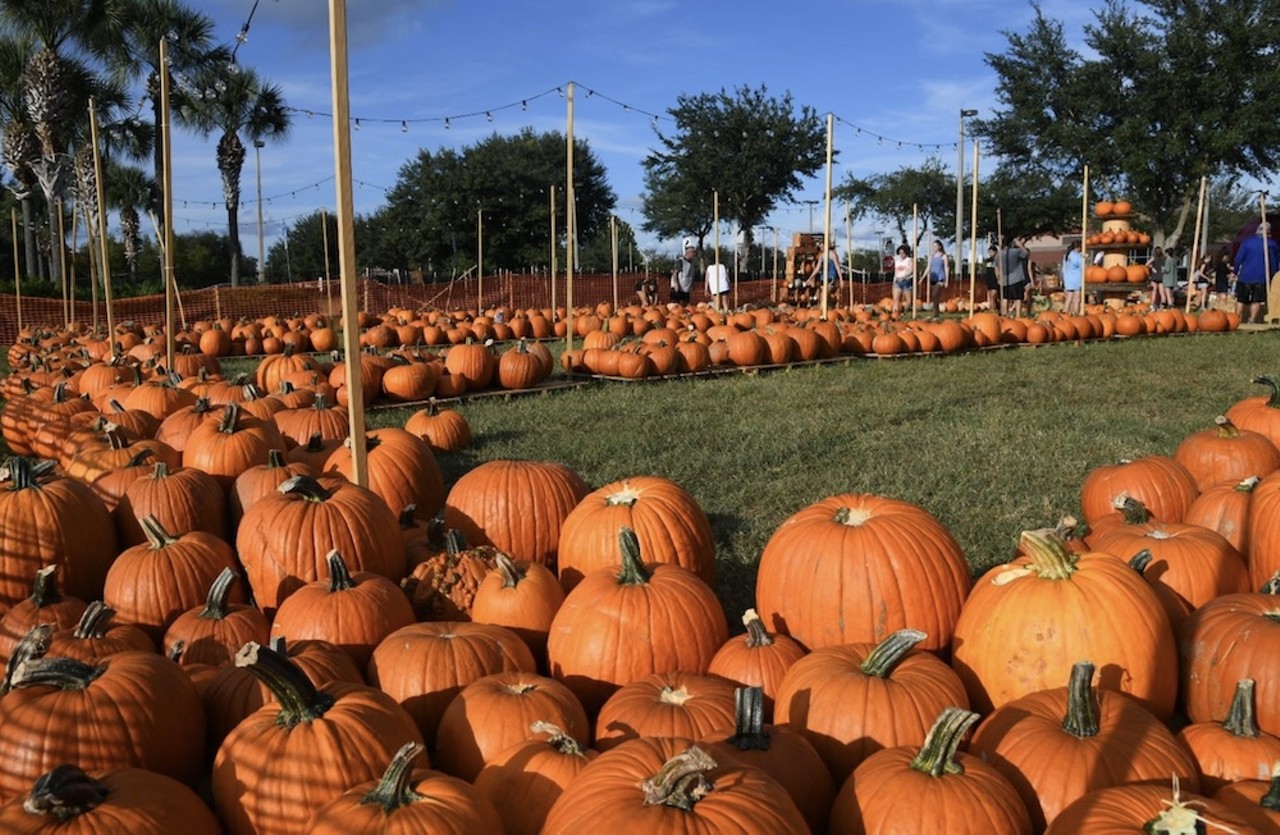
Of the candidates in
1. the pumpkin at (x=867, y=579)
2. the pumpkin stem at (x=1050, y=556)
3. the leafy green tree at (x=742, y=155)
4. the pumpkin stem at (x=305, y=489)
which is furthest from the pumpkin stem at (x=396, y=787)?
the leafy green tree at (x=742, y=155)

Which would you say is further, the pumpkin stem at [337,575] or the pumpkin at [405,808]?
the pumpkin stem at [337,575]

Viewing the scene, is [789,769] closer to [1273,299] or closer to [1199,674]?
[1199,674]

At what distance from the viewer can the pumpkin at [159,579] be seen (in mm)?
3072

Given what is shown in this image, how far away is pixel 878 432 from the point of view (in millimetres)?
6867

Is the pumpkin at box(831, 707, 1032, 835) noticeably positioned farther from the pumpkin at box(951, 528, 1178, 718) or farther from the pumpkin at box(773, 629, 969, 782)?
the pumpkin at box(951, 528, 1178, 718)

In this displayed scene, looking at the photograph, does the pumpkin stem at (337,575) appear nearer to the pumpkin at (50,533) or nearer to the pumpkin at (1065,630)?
the pumpkin at (50,533)

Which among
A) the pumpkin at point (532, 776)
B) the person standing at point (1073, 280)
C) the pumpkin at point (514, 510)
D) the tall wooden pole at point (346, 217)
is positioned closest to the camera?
the pumpkin at point (532, 776)

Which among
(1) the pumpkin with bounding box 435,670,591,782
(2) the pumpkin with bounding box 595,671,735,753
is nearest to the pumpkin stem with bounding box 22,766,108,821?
(1) the pumpkin with bounding box 435,670,591,782

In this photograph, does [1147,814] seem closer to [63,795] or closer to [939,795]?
[939,795]

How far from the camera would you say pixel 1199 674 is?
2369mm

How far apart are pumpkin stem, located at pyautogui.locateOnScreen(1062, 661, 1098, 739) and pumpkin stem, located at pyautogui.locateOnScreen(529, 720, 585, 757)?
1.01 meters

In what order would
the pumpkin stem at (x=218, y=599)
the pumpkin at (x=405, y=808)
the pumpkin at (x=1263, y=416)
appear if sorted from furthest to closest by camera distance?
1. the pumpkin at (x=1263, y=416)
2. the pumpkin stem at (x=218, y=599)
3. the pumpkin at (x=405, y=808)

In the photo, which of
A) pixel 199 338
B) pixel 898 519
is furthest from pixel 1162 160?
pixel 898 519

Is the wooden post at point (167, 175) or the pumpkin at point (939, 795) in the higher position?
the wooden post at point (167, 175)
